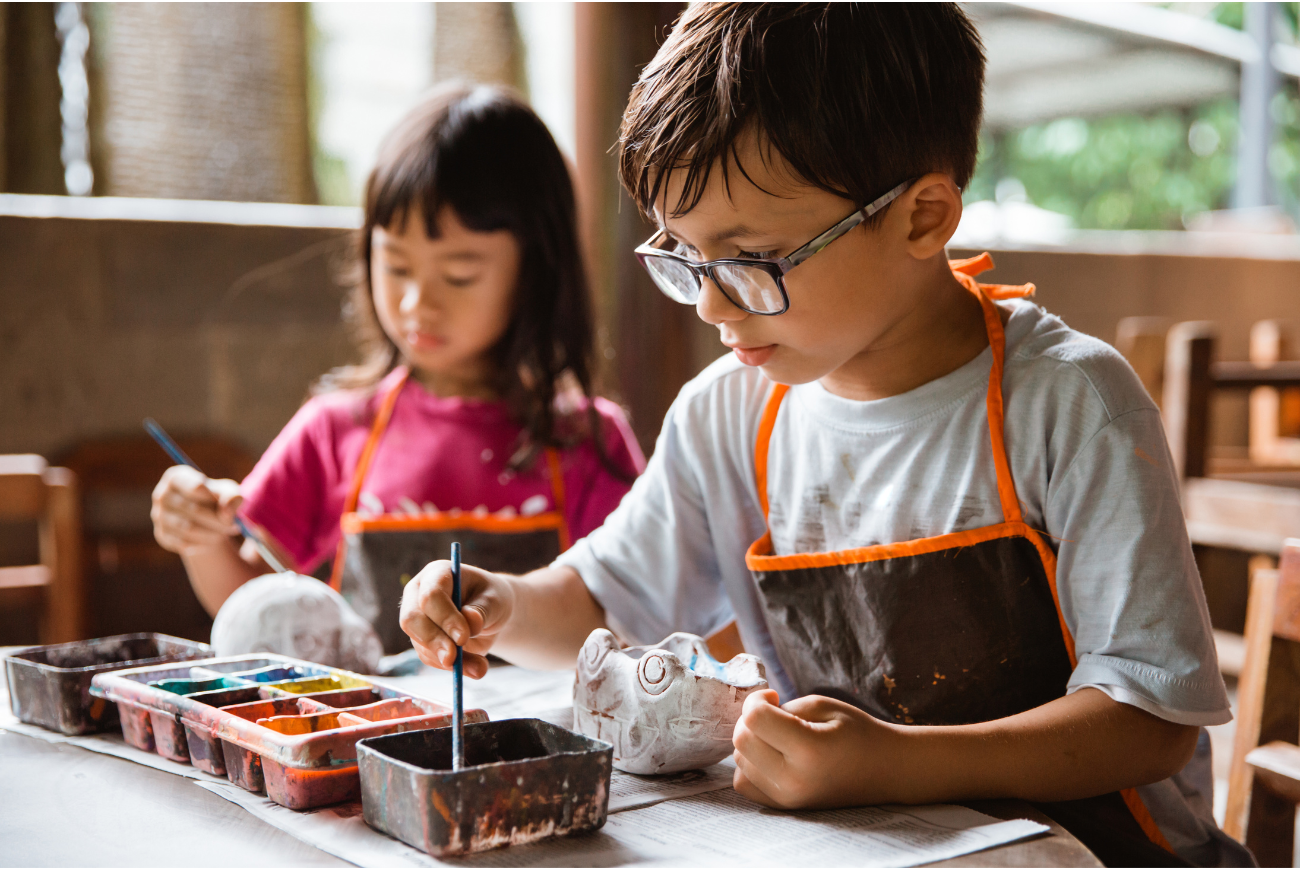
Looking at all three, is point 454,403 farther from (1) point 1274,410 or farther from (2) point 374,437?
(1) point 1274,410

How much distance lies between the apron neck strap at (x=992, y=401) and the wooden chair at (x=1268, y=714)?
1.32 feet

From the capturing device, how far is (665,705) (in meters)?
0.88

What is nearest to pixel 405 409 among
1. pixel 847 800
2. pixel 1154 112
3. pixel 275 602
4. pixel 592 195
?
pixel 275 602

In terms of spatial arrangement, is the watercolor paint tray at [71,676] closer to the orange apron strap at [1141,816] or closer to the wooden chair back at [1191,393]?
the orange apron strap at [1141,816]

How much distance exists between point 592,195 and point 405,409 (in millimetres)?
845

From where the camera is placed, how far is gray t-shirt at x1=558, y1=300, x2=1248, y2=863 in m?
0.88

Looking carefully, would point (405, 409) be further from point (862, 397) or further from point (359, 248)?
point (862, 397)

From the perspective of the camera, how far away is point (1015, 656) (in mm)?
999

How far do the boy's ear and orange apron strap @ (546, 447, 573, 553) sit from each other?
90 cm

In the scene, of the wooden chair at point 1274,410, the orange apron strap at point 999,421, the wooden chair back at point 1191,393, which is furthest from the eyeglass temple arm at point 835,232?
the wooden chair at point 1274,410

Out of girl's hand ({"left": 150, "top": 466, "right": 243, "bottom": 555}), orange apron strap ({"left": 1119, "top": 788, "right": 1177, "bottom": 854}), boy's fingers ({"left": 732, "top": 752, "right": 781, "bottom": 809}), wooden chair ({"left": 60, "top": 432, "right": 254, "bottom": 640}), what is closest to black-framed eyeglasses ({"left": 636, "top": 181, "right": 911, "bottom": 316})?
boy's fingers ({"left": 732, "top": 752, "right": 781, "bottom": 809})

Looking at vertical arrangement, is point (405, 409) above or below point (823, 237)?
below

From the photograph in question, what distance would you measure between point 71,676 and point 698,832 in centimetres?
61

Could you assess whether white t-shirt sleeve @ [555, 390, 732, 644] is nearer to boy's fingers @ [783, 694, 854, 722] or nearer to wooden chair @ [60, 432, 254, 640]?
boy's fingers @ [783, 694, 854, 722]
